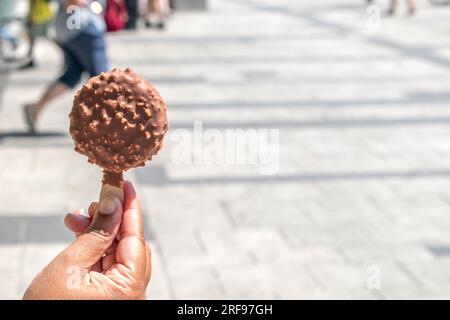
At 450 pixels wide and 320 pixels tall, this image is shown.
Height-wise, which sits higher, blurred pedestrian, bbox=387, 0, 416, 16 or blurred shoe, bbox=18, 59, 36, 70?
blurred shoe, bbox=18, 59, 36, 70

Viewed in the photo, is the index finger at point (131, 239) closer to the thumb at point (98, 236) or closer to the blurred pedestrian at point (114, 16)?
the thumb at point (98, 236)

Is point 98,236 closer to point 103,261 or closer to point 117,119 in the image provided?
point 103,261

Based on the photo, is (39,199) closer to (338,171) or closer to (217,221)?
(217,221)

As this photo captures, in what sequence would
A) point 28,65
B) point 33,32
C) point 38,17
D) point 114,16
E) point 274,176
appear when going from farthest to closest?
point 114,16 < point 28,65 < point 33,32 < point 38,17 < point 274,176

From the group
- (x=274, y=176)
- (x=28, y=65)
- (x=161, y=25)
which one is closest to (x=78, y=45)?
(x=274, y=176)

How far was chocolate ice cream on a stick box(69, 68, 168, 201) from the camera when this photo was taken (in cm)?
87

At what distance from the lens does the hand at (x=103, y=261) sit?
0.92m

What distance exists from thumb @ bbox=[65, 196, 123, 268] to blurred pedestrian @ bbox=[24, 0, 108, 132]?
5.79 meters

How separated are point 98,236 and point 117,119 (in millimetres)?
151

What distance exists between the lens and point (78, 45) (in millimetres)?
7387

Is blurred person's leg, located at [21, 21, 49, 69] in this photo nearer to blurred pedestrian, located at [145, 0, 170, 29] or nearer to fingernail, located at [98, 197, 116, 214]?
blurred pedestrian, located at [145, 0, 170, 29]

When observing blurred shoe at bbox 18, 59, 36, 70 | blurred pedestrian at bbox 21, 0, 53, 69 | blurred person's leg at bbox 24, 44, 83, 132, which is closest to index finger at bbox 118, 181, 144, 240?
blurred person's leg at bbox 24, 44, 83, 132

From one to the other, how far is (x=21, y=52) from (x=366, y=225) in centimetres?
921

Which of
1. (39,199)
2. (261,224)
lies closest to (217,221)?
(261,224)
